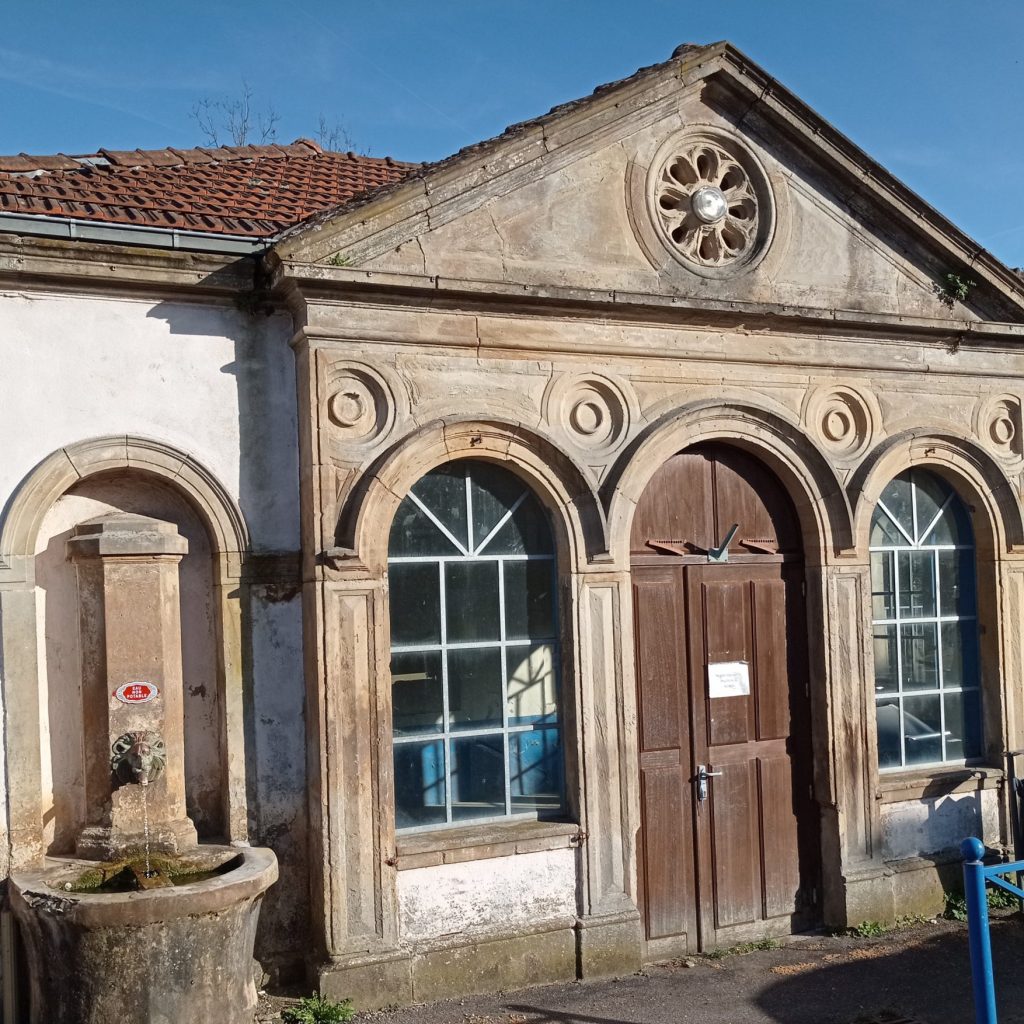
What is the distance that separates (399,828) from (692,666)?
6.77 feet

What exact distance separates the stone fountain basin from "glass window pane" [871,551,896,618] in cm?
460

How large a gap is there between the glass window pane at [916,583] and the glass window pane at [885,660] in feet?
0.62

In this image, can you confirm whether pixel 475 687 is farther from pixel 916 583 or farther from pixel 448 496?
pixel 916 583

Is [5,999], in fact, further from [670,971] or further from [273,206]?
[273,206]

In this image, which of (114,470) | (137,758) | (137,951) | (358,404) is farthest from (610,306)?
(137,951)

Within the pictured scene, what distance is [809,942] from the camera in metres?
7.46

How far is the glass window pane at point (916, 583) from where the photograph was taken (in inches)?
323

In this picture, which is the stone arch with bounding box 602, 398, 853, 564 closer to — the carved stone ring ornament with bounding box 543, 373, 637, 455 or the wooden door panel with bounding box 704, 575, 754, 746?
the carved stone ring ornament with bounding box 543, 373, 637, 455

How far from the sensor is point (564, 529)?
23.0 ft

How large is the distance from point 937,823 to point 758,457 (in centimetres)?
278

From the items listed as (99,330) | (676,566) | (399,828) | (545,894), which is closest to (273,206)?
(99,330)

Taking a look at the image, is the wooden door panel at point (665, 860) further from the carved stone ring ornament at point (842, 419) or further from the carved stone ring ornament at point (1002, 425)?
the carved stone ring ornament at point (1002, 425)

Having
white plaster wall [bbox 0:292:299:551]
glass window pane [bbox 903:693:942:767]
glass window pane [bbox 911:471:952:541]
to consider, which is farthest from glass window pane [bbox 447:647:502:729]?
glass window pane [bbox 911:471:952:541]

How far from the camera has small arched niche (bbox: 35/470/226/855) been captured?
6.08 meters
